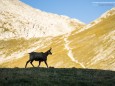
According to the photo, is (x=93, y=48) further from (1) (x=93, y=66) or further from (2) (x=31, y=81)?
(2) (x=31, y=81)

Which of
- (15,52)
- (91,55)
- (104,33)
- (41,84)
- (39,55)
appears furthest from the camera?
(15,52)

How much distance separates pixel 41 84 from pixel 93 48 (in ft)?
302

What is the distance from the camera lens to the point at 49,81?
2323cm

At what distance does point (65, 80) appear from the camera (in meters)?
24.0

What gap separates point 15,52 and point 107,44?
67.3 metres

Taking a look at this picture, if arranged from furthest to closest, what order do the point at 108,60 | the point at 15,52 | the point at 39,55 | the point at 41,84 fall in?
the point at 15,52
the point at 108,60
the point at 39,55
the point at 41,84

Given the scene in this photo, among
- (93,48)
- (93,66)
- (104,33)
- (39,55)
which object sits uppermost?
(104,33)

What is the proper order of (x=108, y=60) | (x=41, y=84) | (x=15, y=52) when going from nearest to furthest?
(x=41, y=84) → (x=108, y=60) → (x=15, y=52)

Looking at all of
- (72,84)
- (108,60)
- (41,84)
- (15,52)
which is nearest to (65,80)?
(72,84)

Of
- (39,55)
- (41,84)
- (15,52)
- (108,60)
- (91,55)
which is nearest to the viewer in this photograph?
(41,84)

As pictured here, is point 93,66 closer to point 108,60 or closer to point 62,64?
point 108,60

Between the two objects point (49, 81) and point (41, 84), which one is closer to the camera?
point (41, 84)

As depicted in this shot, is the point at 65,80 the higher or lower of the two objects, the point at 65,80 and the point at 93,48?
the lower

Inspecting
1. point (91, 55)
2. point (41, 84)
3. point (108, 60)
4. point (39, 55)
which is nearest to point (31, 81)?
point (41, 84)
